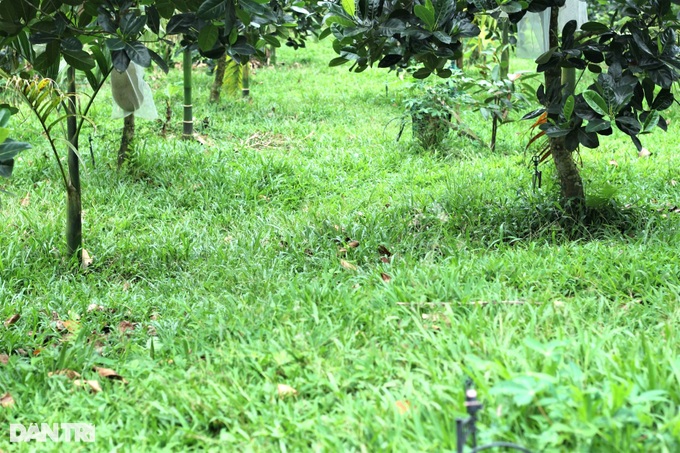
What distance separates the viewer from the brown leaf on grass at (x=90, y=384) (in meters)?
2.52

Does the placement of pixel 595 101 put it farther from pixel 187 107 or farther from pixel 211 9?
pixel 187 107

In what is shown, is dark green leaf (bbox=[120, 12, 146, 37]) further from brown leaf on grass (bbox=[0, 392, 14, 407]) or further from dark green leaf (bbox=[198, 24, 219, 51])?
brown leaf on grass (bbox=[0, 392, 14, 407])

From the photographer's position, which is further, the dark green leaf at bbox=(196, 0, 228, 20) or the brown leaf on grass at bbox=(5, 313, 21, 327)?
the brown leaf on grass at bbox=(5, 313, 21, 327)

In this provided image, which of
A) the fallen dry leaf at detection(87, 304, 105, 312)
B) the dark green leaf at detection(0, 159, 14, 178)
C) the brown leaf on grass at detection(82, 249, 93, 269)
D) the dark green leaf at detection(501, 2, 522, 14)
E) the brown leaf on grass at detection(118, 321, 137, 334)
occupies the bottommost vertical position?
the brown leaf on grass at detection(118, 321, 137, 334)

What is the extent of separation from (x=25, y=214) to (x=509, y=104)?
11.8 feet

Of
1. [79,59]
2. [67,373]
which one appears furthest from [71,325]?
[79,59]

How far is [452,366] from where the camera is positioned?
216 cm

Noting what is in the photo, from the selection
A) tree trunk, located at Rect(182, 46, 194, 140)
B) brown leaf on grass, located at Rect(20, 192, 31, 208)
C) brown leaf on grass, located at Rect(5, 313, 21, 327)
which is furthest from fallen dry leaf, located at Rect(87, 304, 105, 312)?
tree trunk, located at Rect(182, 46, 194, 140)

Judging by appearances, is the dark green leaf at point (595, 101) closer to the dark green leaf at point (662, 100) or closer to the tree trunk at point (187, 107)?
the dark green leaf at point (662, 100)

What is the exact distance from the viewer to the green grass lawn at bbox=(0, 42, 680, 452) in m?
1.97

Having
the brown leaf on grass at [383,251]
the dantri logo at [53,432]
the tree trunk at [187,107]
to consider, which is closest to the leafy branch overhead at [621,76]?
the brown leaf on grass at [383,251]

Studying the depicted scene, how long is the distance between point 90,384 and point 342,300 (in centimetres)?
102

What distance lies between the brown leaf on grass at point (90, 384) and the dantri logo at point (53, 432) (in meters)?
0.21

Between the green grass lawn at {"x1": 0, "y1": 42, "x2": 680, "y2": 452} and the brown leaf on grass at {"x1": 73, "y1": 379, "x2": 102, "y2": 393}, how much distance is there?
0.02 m
